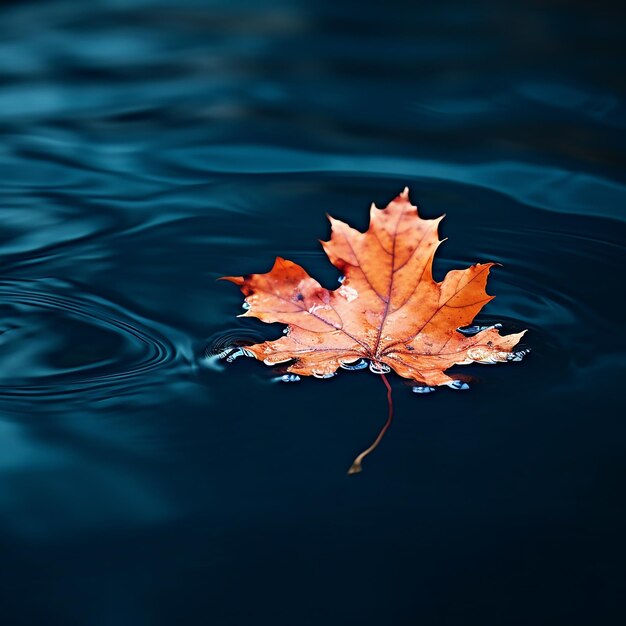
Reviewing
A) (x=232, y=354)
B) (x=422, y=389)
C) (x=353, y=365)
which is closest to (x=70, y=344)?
(x=232, y=354)

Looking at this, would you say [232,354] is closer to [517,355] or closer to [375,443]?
[375,443]

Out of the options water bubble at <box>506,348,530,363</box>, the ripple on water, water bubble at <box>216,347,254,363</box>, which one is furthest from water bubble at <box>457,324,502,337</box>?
the ripple on water

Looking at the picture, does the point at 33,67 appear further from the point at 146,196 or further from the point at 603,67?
the point at 603,67

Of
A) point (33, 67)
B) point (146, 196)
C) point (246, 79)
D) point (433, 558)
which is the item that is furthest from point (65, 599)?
point (33, 67)

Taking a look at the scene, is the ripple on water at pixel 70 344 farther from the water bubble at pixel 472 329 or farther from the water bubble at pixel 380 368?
the water bubble at pixel 472 329

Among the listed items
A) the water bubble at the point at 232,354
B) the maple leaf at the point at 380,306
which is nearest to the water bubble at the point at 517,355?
the maple leaf at the point at 380,306
